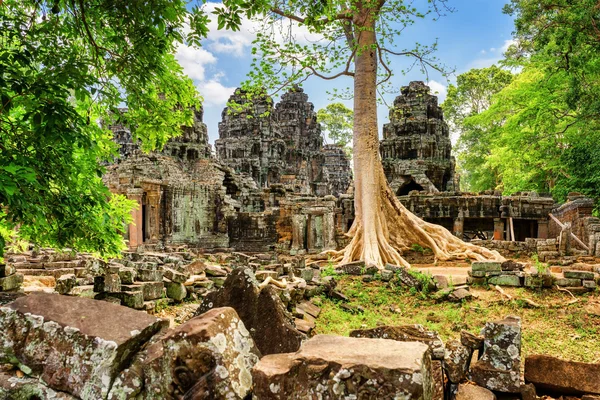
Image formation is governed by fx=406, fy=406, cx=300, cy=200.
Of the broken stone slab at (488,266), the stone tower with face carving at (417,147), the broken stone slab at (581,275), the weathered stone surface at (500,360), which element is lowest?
the broken stone slab at (581,275)

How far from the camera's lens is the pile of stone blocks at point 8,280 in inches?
215

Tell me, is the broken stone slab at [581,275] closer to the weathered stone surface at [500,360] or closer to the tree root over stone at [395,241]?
the tree root over stone at [395,241]

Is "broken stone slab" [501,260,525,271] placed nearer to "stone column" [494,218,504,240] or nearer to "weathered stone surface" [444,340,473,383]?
"weathered stone surface" [444,340,473,383]

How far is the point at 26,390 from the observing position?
2033 millimetres

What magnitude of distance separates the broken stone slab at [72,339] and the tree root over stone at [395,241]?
934 cm

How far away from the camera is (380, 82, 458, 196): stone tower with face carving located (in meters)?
27.2

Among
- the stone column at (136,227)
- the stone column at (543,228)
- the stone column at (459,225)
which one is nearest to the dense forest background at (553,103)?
the stone column at (543,228)

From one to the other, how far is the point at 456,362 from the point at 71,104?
3.65 m

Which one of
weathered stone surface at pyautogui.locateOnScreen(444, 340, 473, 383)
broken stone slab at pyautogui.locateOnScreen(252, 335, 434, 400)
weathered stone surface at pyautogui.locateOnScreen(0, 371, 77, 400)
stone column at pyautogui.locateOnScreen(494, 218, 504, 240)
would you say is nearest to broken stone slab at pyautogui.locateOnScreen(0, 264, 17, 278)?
weathered stone surface at pyautogui.locateOnScreen(0, 371, 77, 400)

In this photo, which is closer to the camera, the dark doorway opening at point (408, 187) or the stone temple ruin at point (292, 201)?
the stone temple ruin at point (292, 201)

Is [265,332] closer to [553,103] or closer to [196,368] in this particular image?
[196,368]

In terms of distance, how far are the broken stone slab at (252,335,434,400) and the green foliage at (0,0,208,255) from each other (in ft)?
6.50

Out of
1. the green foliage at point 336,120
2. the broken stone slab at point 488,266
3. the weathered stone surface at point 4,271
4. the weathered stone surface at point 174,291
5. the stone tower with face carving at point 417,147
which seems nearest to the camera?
the weathered stone surface at point 4,271

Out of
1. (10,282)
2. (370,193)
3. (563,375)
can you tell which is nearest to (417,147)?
(370,193)
